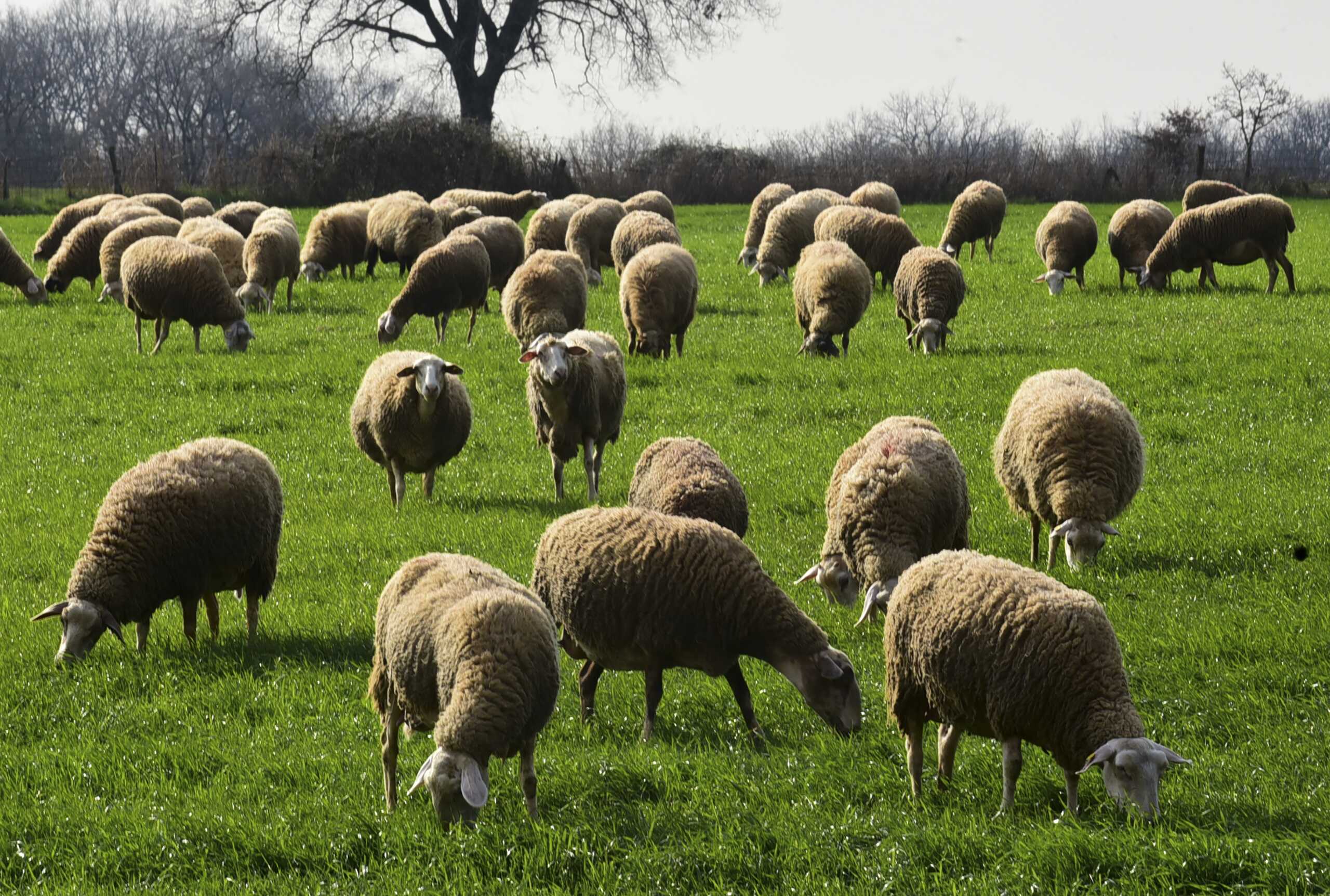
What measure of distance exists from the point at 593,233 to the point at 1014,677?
1905cm

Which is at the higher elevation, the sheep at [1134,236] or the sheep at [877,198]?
the sheep at [877,198]

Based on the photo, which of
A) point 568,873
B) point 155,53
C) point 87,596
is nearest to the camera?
point 568,873

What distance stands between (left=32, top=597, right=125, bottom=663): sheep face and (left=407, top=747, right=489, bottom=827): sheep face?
328 centimetres

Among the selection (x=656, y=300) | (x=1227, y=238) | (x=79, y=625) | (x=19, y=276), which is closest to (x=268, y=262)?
(x=19, y=276)

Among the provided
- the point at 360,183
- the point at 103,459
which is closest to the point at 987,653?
the point at 103,459

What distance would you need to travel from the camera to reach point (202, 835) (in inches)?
211

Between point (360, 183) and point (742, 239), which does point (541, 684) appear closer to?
point (742, 239)

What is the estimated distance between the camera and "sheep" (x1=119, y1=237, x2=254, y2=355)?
17.0 meters

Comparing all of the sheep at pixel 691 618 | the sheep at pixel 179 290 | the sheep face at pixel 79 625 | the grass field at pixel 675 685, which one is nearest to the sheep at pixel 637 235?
the grass field at pixel 675 685

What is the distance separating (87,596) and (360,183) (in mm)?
34176

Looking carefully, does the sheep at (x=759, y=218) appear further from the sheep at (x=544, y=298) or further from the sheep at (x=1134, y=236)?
the sheep at (x=544, y=298)

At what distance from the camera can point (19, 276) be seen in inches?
877

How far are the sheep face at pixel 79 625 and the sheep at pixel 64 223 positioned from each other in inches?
782

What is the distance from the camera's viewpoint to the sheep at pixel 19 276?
22125mm
